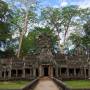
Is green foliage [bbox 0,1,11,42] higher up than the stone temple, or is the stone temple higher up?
green foliage [bbox 0,1,11,42]

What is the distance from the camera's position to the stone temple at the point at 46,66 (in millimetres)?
57438

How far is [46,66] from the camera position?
5828 cm

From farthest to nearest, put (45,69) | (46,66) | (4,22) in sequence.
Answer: (4,22) → (45,69) → (46,66)

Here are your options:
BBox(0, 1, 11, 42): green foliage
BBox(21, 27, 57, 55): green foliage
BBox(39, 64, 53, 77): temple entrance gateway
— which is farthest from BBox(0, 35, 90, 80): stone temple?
BBox(21, 27, 57, 55): green foliage

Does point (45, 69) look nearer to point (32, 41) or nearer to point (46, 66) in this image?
point (46, 66)

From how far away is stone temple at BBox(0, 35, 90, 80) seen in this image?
188 feet

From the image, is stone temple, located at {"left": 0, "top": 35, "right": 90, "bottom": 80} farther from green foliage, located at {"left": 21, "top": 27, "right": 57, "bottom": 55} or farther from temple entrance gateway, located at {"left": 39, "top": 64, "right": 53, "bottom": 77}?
green foliage, located at {"left": 21, "top": 27, "right": 57, "bottom": 55}

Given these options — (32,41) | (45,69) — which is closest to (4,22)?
(32,41)

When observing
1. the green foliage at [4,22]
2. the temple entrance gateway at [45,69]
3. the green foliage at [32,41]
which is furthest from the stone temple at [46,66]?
the green foliage at [32,41]

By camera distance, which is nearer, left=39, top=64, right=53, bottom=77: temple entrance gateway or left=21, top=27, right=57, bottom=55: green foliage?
left=39, top=64, right=53, bottom=77: temple entrance gateway

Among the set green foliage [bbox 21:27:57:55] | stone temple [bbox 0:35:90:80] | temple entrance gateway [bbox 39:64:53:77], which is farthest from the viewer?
green foliage [bbox 21:27:57:55]

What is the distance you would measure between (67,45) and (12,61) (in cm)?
2421

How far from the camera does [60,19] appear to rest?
245 ft

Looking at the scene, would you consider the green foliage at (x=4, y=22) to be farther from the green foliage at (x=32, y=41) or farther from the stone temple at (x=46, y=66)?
the stone temple at (x=46, y=66)
